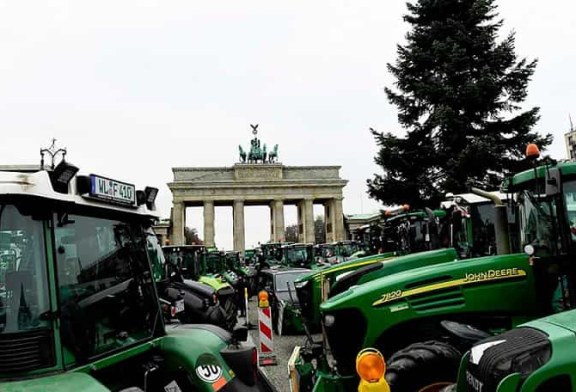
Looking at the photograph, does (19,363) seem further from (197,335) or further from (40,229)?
(197,335)

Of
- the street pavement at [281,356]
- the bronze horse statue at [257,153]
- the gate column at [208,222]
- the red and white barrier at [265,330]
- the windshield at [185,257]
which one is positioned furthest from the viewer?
the bronze horse statue at [257,153]

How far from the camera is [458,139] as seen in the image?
22125mm

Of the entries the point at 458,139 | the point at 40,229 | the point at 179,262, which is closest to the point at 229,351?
the point at 40,229

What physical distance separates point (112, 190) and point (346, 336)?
9.77 feet

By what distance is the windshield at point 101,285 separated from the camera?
301 cm

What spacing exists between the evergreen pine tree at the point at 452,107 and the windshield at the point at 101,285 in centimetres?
1866

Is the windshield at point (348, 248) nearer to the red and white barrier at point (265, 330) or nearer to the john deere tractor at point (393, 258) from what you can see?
the john deere tractor at point (393, 258)

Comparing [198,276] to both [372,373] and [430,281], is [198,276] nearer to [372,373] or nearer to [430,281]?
[430,281]

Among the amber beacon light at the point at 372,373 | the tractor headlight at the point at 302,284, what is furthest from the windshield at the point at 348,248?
the amber beacon light at the point at 372,373

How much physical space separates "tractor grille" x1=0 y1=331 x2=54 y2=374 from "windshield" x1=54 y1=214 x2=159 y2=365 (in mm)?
127

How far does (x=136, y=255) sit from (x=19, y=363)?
1372 mm

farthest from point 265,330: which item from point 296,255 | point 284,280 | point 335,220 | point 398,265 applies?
point 335,220

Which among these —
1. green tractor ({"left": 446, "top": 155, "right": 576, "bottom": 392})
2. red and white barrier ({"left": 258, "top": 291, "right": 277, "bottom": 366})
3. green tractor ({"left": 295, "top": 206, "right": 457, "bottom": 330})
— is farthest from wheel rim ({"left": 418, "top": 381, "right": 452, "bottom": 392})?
red and white barrier ({"left": 258, "top": 291, "right": 277, "bottom": 366})

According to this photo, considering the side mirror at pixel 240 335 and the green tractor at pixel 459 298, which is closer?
the side mirror at pixel 240 335
